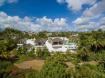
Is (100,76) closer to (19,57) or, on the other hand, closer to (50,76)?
(50,76)

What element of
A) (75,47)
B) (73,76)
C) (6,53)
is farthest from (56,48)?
(73,76)

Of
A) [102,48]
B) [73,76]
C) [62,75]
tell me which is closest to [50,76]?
[62,75]

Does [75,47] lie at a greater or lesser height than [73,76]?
greater

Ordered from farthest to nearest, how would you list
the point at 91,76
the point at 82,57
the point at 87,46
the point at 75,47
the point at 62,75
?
1. the point at 75,47
2. the point at 87,46
3. the point at 82,57
4. the point at 91,76
5. the point at 62,75

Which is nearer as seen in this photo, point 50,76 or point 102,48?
point 50,76

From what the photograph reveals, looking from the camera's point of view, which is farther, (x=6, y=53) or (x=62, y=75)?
(x=6, y=53)

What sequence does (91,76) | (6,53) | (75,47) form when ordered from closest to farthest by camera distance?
(91,76) → (6,53) → (75,47)

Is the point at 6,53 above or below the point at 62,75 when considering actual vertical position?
above

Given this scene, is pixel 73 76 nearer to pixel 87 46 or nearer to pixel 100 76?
pixel 100 76

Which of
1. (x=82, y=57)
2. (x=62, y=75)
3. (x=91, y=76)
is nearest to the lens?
(x=62, y=75)
